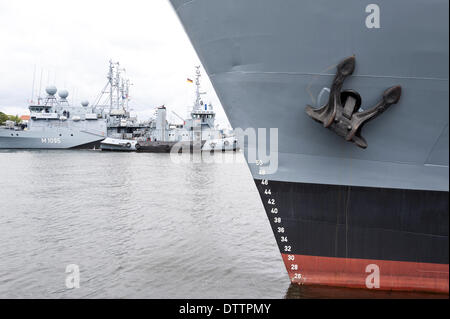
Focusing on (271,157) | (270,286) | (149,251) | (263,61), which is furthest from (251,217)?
(263,61)

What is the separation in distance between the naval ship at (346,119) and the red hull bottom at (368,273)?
0.01m

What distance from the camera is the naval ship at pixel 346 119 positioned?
14.4ft

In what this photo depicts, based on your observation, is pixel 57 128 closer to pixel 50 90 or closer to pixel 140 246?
pixel 50 90

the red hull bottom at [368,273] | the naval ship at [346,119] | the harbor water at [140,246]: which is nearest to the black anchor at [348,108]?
the naval ship at [346,119]

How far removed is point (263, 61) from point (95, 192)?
45.5ft

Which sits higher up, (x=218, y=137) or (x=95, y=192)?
(x=218, y=137)

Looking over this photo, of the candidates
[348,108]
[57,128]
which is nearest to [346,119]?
[348,108]

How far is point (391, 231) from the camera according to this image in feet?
16.6

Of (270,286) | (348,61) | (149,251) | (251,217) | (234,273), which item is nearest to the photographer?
(348,61)

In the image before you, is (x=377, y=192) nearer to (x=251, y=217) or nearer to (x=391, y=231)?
(x=391, y=231)

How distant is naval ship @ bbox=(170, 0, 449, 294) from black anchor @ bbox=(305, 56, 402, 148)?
0.01m

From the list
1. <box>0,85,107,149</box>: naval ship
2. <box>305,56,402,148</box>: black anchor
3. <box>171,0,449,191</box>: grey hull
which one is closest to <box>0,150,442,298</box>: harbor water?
<box>171,0,449,191</box>: grey hull

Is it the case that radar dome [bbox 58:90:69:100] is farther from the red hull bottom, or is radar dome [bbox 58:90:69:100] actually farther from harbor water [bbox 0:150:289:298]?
the red hull bottom

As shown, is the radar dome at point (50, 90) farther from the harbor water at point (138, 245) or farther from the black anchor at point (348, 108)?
the black anchor at point (348, 108)
